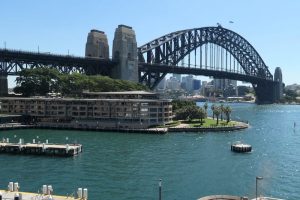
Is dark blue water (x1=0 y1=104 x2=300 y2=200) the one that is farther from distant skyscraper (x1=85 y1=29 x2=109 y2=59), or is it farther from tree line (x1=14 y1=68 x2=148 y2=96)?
distant skyscraper (x1=85 y1=29 x2=109 y2=59)

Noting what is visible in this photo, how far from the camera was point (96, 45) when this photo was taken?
167625mm

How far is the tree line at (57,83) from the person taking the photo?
13612 cm

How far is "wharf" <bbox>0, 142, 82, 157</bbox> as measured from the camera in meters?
67.7

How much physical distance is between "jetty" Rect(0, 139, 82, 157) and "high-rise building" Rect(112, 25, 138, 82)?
96.0 m

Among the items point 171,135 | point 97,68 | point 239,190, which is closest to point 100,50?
point 97,68

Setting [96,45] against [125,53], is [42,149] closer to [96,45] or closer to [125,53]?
[125,53]

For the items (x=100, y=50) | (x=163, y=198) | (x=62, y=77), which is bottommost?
(x=163, y=198)

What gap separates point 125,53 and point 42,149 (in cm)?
9908

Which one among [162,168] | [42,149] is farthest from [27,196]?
[42,149]

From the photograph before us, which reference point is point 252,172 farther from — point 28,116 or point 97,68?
point 97,68

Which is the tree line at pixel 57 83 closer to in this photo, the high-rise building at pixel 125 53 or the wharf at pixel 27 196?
the high-rise building at pixel 125 53

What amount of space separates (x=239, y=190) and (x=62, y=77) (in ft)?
339

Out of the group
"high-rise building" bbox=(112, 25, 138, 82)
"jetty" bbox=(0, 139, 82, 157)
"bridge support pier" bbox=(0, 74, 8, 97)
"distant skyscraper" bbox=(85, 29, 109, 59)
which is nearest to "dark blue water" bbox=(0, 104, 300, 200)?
"jetty" bbox=(0, 139, 82, 157)

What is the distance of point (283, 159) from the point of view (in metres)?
66.4
